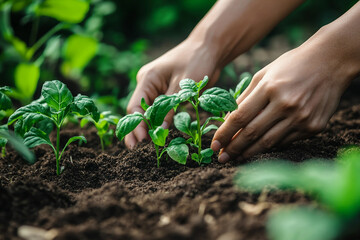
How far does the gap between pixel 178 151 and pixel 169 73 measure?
0.68 m

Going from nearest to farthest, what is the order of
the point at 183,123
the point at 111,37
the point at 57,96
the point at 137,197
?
the point at 137,197 < the point at 57,96 < the point at 183,123 < the point at 111,37

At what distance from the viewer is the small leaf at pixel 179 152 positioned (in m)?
1.58

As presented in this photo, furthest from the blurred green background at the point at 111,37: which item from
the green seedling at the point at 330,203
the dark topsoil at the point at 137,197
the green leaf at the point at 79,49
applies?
the green seedling at the point at 330,203

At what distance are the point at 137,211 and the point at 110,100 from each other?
156 cm

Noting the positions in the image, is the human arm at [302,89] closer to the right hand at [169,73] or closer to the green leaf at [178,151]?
the green leaf at [178,151]

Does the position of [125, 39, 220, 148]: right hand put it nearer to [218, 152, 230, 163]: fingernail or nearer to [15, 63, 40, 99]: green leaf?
[218, 152, 230, 163]: fingernail

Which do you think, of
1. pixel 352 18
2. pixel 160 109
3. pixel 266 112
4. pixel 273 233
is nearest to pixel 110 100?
pixel 160 109

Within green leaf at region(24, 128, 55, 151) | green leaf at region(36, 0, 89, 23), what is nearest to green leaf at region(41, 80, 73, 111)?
green leaf at region(24, 128, 55, 151)

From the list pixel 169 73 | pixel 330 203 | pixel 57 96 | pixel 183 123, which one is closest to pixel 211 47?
pixel 169 73

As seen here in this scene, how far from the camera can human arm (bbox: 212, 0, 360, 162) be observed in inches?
A: 60.9

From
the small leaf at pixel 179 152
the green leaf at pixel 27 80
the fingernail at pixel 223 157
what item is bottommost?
the fingernail at pixel 223 157

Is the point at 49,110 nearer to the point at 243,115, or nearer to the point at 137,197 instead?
the point at 137,197

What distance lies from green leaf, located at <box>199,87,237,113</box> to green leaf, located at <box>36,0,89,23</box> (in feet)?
6.48

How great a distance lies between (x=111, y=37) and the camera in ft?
13.6
